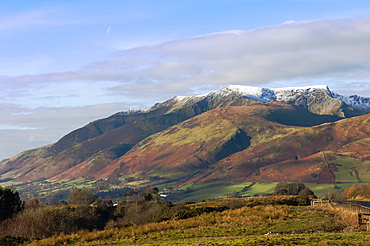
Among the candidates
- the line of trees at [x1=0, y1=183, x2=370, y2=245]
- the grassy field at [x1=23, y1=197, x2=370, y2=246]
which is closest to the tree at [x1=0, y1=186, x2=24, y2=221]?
the line of trees at [x1=0, y1=183, x2=370, y2=245]

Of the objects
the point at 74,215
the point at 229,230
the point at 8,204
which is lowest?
the point at 229,230

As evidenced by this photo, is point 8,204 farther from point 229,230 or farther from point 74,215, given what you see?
point 229,230

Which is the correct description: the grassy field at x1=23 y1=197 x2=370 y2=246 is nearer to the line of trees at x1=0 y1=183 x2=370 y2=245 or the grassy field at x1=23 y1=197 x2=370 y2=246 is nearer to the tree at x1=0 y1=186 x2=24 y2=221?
the line of trees at x1=0 y1=183 x2=370 y2=245

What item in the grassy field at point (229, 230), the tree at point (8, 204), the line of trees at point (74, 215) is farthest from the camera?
the tree at point (8, 204)

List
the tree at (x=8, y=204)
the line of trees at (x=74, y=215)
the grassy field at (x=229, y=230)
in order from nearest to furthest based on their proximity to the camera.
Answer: the grassy field at (x=229, y=230) → the line of trees at (x=74, y=215) → the tree at (x=8, y=204)

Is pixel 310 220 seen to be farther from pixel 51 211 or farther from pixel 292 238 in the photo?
pixel 51 211

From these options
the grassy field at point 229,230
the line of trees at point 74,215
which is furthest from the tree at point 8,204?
the grassy field at point 229,230

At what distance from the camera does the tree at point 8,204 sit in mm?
91581

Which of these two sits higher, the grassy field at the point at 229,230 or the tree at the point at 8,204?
the tree at the point at 8,204

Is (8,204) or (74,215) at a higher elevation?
(8,204)

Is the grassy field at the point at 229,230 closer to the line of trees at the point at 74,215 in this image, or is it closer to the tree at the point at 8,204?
the line of trees at the point at 74,215

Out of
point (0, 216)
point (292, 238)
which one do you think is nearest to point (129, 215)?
point (0, 216)

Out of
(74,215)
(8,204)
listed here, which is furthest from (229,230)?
(8,204)

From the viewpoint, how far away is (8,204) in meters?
94.4
